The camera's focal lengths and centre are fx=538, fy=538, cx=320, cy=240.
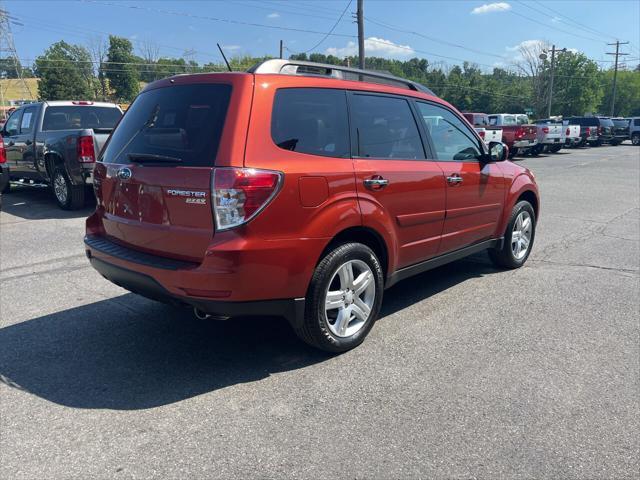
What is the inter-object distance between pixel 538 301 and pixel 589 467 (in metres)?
2.53

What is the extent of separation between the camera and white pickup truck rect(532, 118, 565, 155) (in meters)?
25.8

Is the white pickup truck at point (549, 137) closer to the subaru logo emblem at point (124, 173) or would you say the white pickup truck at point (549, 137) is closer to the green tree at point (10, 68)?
the subaru logo emblem at point (124, 173)

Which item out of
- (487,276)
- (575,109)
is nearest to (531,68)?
(575,109)

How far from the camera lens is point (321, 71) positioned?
153 inches

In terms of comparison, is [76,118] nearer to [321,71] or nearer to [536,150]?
[321,71]

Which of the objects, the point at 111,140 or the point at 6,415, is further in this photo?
→ the point at 111,140

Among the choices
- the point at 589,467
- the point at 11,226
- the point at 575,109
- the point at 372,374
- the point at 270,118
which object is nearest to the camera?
the point at 589,467

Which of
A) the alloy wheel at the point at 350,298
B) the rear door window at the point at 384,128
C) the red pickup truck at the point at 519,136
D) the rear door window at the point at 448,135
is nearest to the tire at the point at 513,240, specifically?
the rear door window at the point at 448,135

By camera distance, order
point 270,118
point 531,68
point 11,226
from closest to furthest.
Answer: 1. point 270,118
2. point 11,226
3. point 531,68

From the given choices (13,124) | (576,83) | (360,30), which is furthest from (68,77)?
(576,83)

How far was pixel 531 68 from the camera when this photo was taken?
80.4m

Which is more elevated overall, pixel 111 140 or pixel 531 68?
pixel 531 68

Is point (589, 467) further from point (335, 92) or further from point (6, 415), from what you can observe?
Answer: point (6, 415)

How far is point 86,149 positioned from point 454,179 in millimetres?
6466
